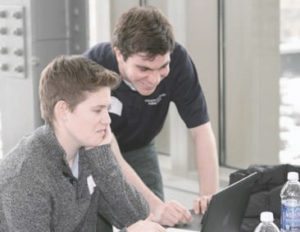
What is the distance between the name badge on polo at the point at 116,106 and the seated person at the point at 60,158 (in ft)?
1.33

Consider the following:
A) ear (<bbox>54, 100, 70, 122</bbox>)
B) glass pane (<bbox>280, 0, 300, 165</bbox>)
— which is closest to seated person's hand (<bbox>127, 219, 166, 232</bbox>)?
ear (<bbox>54, 100, 70, 122</bbox>)

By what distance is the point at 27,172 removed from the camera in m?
1.79

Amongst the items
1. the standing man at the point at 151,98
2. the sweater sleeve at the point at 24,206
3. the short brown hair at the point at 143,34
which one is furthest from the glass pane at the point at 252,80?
the sweater sleeve at the point at 24,206

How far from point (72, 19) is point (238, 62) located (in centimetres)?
89

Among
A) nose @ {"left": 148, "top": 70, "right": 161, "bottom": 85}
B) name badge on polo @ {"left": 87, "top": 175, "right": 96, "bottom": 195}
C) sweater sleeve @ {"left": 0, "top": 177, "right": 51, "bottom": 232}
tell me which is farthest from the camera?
nose @ {"left": 148, "top": 70, "right": 161, "bottom": 85}

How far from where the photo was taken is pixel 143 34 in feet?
6.89

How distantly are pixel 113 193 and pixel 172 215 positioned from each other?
7.7 inches

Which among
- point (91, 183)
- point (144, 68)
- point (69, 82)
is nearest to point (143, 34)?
point (144, 68)

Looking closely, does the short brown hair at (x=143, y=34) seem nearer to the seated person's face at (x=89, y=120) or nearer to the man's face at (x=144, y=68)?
the man's face at (x=144, y=68)

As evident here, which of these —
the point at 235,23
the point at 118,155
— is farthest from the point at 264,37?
the point at 118,155

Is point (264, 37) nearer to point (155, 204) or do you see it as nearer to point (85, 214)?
point (155, 204)

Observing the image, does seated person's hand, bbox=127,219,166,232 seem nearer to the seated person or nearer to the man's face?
the seated person

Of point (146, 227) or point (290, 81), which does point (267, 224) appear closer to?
point (146, 227)

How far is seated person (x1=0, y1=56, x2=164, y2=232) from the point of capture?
1.76 metres
